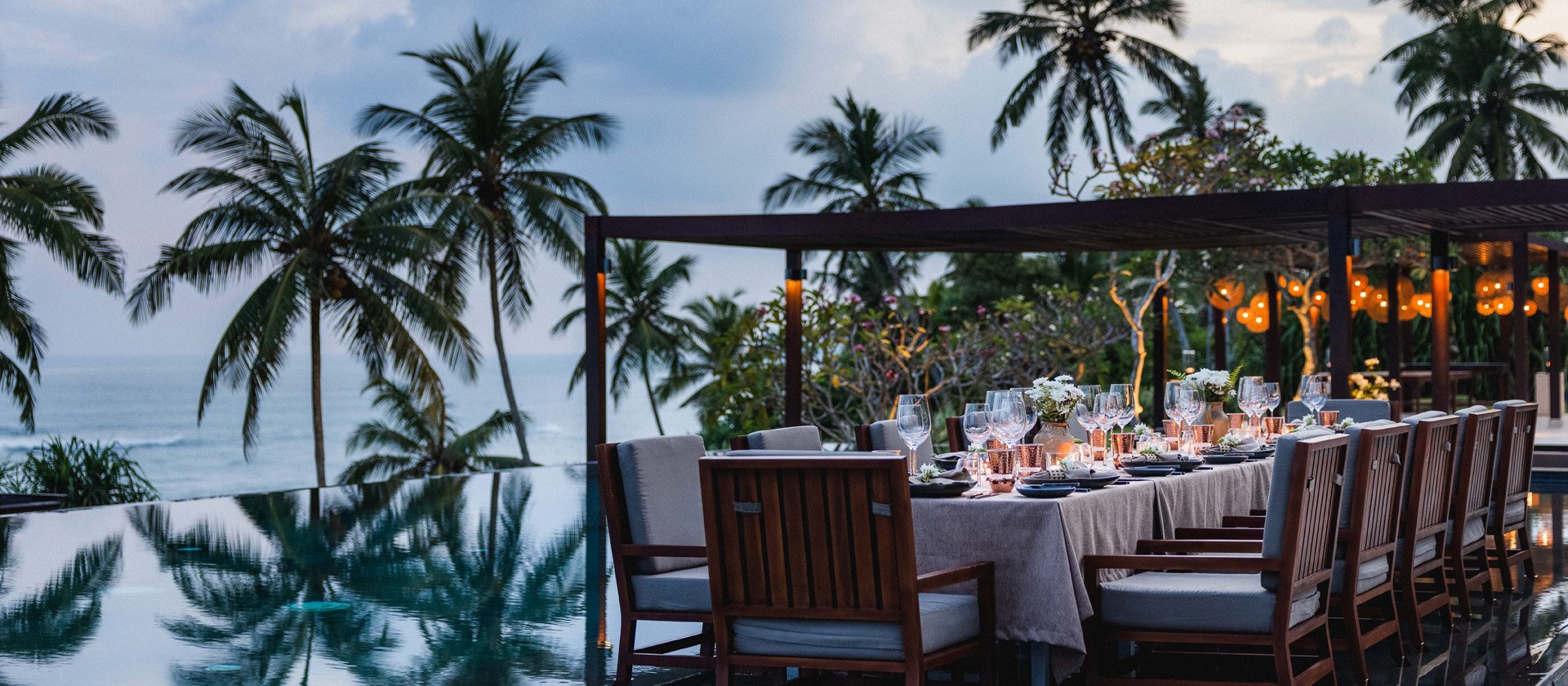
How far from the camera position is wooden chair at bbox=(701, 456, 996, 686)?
140 inches

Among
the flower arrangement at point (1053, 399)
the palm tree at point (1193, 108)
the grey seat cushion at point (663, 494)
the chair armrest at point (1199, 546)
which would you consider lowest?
the chair armrest at point (1199, 546)

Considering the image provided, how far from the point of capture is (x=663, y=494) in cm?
453

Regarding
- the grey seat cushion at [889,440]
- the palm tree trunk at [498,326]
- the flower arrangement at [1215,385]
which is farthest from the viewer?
the palm tree trunk at [498,326]

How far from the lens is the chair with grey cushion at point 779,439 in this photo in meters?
4.86

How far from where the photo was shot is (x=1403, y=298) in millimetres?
14344

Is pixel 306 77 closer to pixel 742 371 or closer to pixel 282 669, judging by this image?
pixel 742 371

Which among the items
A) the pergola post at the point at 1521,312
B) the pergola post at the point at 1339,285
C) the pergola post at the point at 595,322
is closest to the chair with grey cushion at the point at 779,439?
the pergola post at the point at 1339,285

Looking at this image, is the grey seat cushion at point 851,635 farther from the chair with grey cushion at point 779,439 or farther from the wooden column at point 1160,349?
the wooden column at point 1160,349

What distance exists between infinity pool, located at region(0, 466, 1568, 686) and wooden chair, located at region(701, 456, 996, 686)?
3.44ft

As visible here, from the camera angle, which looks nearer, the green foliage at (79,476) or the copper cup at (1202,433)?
the copper cup at (1202,433)

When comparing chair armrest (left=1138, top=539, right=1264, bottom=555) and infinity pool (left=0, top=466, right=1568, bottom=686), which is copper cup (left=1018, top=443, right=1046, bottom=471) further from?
infinity pool (left=0, top=466, right=1568, bottom=686)

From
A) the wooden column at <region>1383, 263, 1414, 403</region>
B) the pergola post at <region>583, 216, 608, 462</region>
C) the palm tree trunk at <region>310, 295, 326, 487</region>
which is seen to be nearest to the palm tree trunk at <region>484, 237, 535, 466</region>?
the palm tree trunk at <region>310, 295, 326, 487</region>

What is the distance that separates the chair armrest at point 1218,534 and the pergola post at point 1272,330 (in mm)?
10577

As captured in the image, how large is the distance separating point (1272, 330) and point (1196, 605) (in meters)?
12.2
